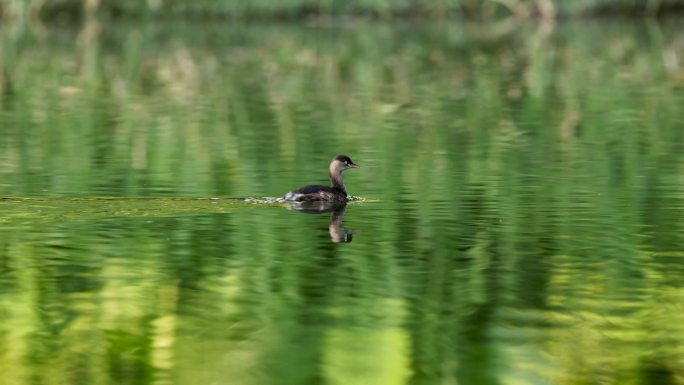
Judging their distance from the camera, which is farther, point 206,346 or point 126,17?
point 126,17

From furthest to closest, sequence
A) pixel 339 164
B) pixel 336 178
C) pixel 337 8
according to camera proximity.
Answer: pixel 337 8 < pixel 339 164 < pixel 336 178

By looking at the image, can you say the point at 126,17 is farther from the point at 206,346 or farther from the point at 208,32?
the point at 206,346

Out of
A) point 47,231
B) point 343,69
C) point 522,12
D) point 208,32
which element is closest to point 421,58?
point 343,69

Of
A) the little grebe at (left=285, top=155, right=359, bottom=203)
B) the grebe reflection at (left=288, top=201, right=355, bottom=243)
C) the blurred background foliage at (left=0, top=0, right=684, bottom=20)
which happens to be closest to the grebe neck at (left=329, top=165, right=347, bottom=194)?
the little grebe at (left=285, top=155, right=359, bottom=203)

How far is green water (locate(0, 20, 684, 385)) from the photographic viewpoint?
9.09m

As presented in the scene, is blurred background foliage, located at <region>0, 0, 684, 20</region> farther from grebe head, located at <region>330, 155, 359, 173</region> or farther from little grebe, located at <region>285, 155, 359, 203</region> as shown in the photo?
little grebe, located at <region>285, 155, 359, 203</region>

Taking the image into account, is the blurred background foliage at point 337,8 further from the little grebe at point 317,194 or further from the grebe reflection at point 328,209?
the grebe reflection at point 328,209

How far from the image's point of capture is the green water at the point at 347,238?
909 centimetres

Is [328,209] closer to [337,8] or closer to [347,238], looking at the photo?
[347,238]

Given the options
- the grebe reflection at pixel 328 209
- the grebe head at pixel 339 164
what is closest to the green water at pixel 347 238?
the grebe reflection at pixel 328 209

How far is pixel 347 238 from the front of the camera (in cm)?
1310

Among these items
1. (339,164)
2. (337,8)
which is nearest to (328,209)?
(339,164)

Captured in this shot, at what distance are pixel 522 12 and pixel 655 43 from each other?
15544 millimetres

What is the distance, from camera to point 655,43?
45.0 metres
